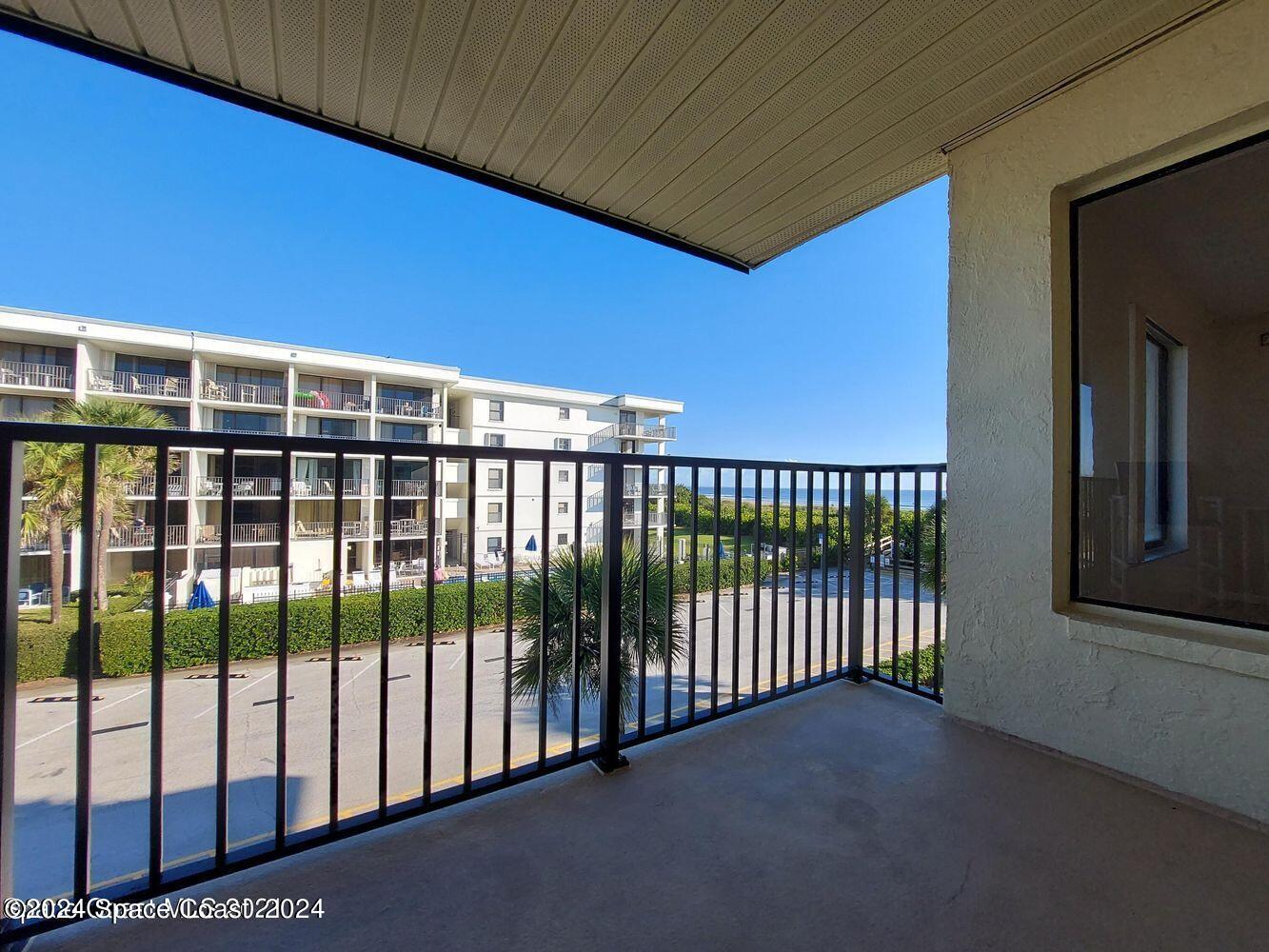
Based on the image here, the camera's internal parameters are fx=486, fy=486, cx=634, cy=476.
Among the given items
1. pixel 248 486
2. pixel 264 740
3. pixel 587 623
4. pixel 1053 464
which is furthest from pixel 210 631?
pixel 1053 464

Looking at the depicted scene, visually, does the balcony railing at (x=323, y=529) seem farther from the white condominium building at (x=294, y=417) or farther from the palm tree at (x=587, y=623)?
the palm tree at (x=587, y=623)

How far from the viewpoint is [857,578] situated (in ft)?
7.53

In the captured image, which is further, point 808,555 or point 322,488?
point 322,488

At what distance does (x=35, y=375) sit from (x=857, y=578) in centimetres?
1976

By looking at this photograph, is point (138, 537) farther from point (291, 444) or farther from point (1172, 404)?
point (1172, 404)

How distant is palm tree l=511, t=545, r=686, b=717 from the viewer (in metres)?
2.21

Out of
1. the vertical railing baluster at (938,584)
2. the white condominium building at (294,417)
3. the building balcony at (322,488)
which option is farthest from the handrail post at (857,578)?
the building balcony at (322,488)

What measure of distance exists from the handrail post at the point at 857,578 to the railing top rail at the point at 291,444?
0.74 m

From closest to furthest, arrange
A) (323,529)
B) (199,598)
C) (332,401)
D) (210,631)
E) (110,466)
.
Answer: (110,466) < (210,631) < (199,598) < (323,529) < (332,401)

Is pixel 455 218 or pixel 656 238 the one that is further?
pixel 455 218

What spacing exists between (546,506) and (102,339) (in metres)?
18.3

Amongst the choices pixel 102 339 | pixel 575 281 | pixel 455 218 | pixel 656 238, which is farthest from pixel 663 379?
pixel 656 238

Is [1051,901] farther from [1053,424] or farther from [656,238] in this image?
[656,238]

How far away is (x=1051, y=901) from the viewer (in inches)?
40.8
